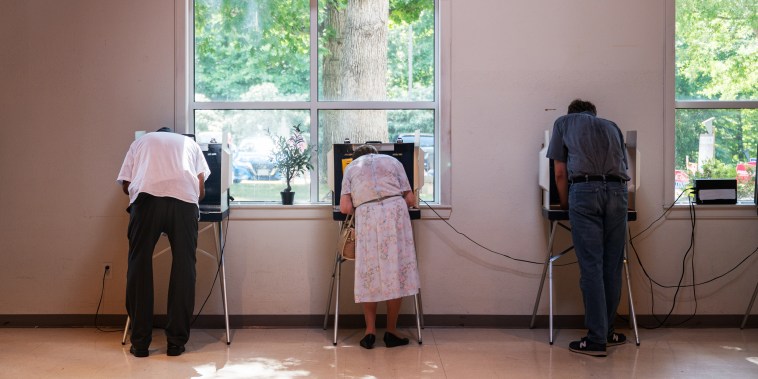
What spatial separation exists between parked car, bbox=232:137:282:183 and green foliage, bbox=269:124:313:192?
0.05m

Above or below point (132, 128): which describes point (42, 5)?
above

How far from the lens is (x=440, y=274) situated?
A: 485 cm

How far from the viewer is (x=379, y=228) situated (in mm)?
4164

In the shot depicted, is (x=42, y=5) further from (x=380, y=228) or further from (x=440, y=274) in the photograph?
(x=440, y=274)

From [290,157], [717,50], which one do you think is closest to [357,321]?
[290,157]

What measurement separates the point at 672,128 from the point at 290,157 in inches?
98.3

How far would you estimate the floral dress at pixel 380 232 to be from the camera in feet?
13.7

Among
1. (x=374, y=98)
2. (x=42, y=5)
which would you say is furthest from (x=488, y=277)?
(x=42, y=5)

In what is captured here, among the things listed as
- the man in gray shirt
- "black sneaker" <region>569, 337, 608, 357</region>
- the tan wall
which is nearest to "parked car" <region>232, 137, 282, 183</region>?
the tan wall

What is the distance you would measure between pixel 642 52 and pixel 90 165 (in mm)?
3661

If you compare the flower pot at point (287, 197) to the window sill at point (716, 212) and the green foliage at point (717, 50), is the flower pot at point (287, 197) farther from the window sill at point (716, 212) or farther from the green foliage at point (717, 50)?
the green foliage at point (717, 50)

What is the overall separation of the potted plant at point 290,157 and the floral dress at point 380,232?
69 cm

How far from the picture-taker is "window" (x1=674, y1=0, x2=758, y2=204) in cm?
488

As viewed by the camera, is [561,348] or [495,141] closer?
[561,348]
